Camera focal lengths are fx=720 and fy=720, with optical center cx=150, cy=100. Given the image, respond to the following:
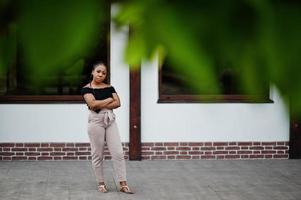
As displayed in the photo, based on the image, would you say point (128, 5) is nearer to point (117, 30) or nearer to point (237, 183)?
point (117, 30)

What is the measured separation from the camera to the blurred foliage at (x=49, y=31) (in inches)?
21.9

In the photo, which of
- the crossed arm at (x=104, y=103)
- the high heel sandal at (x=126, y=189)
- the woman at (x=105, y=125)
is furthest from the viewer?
the high heel sandal at (x=126, y=189)

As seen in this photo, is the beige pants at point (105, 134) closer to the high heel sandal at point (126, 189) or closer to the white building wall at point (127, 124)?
the high heel sandal at point (126, 189)

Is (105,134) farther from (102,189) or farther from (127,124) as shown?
(127,124)

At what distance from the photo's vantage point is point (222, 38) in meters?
0.58

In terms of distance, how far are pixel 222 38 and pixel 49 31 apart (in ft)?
0.46

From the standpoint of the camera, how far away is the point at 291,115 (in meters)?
0.61

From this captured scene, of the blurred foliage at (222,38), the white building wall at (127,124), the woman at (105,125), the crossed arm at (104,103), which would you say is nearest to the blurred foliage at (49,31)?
the blurred foliage at (222,38)

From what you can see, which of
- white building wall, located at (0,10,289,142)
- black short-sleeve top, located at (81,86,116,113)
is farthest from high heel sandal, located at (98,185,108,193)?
white building wall, located at (0,10,289,142)

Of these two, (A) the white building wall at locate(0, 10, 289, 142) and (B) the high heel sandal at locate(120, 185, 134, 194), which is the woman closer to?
(B) the high heel sandal at locate(120, 185, 134, 194)

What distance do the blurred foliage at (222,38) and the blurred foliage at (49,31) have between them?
3 cm

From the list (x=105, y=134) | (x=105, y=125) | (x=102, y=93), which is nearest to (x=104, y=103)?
(x=102, y=93)

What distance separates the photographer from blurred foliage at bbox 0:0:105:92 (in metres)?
0.56

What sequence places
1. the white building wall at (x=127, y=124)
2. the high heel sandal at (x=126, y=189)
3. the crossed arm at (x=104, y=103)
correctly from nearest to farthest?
1. the crossed arm at (x=104, y=103)
2. the high heel sandal at (x=126, y=189)
3. the white building wall at (x=127, y=124)
